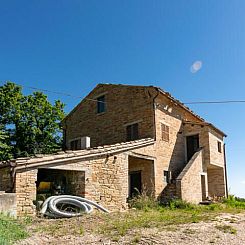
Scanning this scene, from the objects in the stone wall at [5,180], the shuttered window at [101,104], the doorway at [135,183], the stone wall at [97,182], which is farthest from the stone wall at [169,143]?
the stone wall at [5,180]

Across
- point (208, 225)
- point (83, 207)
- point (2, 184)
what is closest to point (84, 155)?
point (83, 207)

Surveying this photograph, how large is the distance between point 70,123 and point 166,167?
877cm

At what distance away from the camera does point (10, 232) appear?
7.56 meters

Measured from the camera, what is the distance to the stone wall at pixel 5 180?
11.3 meters

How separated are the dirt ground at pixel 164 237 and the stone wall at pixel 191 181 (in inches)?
339

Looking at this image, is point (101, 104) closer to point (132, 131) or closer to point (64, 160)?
point (132, 131)

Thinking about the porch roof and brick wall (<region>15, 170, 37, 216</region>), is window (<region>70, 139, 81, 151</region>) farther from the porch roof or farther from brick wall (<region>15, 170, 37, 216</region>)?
brick wall (<region>15, 170, 37, 216</region>)

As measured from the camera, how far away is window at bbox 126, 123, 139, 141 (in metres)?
19.4

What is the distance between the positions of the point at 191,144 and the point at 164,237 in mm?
14955

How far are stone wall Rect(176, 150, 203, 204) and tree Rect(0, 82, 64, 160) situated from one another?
13.0 m

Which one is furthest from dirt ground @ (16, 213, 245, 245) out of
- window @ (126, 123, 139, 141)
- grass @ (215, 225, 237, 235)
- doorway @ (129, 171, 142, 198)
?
window @ (126, 123, 139, 141)

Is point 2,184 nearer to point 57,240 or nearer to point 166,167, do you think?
point 57,240

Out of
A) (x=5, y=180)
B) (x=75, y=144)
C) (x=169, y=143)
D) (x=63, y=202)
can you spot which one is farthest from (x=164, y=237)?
(x=75, y=144)

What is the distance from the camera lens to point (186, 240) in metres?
7.43
